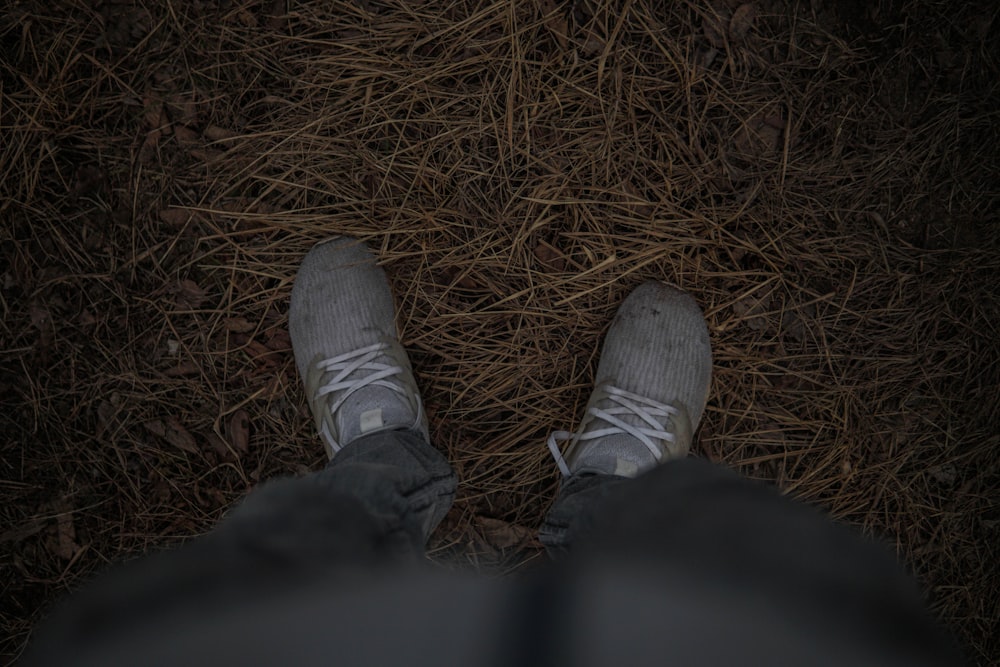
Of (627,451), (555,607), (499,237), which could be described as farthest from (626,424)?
(555,607)

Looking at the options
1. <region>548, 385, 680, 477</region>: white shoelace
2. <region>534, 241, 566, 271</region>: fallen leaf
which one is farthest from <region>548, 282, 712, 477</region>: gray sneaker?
<region>534, 241, 566, 271</region>: fallen leaf

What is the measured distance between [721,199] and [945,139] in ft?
1.53

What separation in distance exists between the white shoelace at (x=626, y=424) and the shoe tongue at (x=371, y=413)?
32 centimetres

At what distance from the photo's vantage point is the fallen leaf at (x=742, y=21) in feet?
4.01

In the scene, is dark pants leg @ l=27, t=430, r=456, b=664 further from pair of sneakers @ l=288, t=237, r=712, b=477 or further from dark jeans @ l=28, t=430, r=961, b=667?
pair of sneakers @ l=288, t=237, r=712, b=477

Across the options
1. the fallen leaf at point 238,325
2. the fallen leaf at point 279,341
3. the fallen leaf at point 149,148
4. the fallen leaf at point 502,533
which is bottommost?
the fallen leaf at point 502,533

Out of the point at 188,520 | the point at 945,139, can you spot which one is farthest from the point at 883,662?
the point at 188,520

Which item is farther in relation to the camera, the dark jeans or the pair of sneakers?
the pair of sneakers

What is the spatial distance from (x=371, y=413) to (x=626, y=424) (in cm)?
53

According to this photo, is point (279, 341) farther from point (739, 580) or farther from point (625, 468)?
point (739, 580)

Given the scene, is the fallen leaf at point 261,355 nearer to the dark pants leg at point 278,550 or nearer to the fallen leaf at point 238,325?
→ the fallen leaf at point 238,325

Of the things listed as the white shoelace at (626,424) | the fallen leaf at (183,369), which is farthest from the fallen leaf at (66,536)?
the white shoelace at (626,424)

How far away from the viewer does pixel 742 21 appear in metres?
1.22

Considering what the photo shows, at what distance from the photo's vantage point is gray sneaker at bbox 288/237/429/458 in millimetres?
1246
